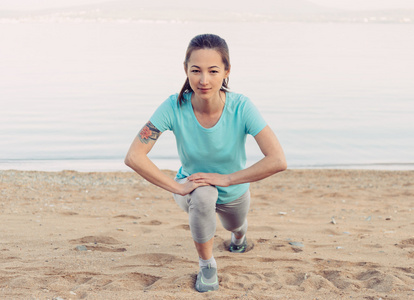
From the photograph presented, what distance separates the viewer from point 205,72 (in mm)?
3359

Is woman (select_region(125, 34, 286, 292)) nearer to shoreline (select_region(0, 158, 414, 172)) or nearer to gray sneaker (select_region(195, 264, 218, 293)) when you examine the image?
gray sneaker (select_region(195, 264, 218, 293))

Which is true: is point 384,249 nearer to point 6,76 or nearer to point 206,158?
point 206,158

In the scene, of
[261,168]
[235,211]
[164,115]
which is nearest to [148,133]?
[164,115]

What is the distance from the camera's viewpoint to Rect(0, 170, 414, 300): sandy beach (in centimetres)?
342

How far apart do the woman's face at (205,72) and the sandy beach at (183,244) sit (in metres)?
1.23

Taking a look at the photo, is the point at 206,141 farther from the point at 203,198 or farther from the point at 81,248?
the point at 81,248

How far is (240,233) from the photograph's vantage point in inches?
163

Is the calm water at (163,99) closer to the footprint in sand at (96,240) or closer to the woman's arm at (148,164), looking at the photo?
the footprint in sand at (96,240)

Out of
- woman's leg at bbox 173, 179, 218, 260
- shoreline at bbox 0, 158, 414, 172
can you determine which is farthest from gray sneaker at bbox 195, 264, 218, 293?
shoreline at bbox 0, 158, 414, 172

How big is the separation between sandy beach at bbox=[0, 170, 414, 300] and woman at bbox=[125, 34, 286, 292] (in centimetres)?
47

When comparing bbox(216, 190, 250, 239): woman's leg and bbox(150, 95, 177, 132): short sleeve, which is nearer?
bbox(150, 95, 177, 132): short sleeve

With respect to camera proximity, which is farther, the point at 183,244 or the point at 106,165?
the point at 106,165

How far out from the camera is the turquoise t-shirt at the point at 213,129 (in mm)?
3457

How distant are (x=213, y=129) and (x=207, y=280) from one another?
94 centimetres
